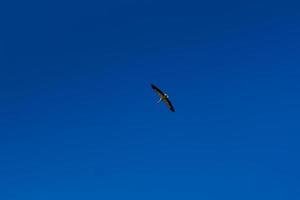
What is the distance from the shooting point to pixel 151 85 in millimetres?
37531

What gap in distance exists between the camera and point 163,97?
38.8 m

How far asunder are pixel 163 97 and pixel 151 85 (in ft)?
5.55
